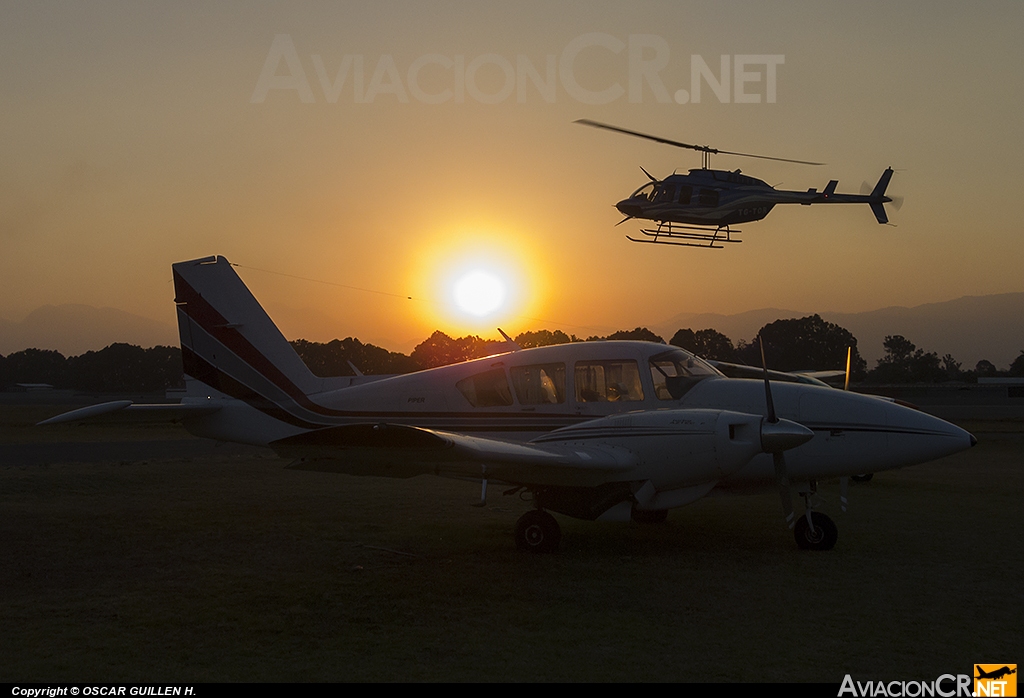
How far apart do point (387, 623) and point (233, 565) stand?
10.6 feet

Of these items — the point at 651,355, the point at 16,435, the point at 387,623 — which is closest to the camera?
the point at 387,623

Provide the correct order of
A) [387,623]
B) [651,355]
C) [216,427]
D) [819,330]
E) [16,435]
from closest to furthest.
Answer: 1. [387,623]
2. [651,355]
3. [216,427]
4. [16,435]
5. [819,330]

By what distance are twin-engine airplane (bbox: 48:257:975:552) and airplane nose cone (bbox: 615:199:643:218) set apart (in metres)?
22.2

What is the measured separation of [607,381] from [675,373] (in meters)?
0.97

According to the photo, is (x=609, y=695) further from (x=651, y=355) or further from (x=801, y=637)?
(x=651, y=355)

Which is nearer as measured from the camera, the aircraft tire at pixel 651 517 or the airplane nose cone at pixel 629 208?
the aircraft tire at pixel 651 517

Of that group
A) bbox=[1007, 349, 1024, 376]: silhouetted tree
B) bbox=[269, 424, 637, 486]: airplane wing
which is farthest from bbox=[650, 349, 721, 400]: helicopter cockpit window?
bbox=[1007, 349, 1024, 376]: silhouetted tree

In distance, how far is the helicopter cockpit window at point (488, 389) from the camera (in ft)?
38.3

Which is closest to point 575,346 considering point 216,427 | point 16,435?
point 216,427

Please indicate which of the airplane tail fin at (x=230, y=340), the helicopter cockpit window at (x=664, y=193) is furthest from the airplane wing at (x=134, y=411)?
the helicopter cockpit window at (x=664, y=193)

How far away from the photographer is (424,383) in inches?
483

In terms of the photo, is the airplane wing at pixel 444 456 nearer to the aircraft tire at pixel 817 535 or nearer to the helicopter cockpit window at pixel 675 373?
the helicopter cockpit window at pixel 675 373

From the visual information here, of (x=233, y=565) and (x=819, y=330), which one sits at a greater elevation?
(x=819, y=330)

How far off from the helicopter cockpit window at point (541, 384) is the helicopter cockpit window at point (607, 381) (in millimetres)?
254
